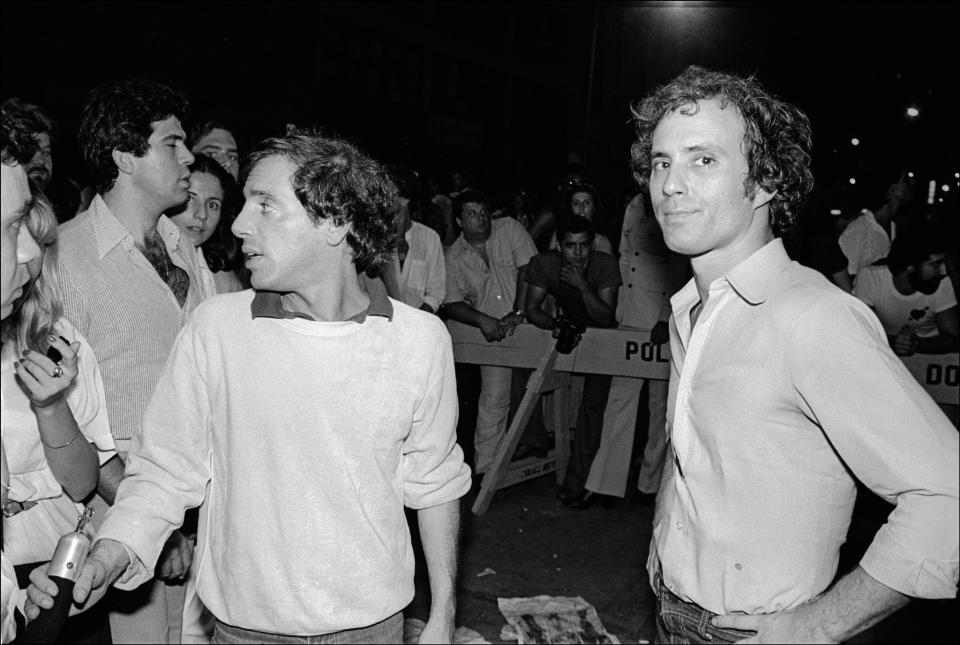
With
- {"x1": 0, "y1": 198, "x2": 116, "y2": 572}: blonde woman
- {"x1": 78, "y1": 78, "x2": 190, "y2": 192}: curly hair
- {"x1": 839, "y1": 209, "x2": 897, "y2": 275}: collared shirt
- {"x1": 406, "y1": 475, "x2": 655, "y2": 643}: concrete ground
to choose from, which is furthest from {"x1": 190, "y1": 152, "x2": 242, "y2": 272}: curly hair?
{"x1": 839, "y1": 209, "x2": 897, "y2": 275}: collared shirt

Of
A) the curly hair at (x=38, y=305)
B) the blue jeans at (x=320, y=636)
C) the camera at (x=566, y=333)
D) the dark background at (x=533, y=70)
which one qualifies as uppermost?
the dark background at (x=533, y=70)

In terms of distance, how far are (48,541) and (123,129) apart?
164cm

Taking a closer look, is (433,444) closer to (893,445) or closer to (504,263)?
(893,445)

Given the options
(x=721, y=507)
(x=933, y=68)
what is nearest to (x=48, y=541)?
(x=721, y=507)

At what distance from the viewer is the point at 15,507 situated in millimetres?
2520

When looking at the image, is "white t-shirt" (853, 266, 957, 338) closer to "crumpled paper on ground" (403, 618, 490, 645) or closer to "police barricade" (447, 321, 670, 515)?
"police barricade" (447, 321, 670, 515)

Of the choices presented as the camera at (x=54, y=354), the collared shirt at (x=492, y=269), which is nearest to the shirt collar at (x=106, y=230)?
the camera at (x=54, y=354)

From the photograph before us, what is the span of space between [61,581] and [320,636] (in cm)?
66

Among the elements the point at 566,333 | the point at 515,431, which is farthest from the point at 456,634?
the point at 566,333

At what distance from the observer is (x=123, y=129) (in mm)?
3381

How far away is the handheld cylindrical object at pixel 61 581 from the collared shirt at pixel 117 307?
1.30 metres

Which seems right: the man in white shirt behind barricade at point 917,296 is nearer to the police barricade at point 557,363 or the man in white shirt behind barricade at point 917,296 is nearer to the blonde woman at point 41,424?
the police barricade at point 557,363

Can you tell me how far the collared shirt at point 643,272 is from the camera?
652 cm

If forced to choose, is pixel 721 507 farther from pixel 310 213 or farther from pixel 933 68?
pixel 933 68
